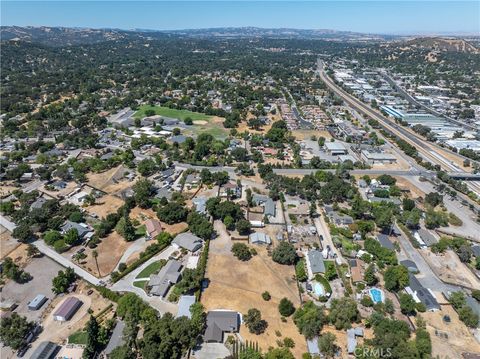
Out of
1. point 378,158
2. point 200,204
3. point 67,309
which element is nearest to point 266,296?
point 67,309

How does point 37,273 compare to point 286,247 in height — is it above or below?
below

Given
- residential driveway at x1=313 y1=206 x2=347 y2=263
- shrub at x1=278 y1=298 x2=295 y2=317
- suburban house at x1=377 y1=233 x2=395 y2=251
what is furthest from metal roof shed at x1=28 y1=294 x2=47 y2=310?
suburban house at x1=377 y1=233 x2=395 y2=251

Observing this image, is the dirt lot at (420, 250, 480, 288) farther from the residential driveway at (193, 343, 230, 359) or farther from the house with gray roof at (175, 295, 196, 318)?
the house with gray roof at (175, 295, 196, 318)

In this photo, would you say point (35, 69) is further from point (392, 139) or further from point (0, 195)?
point (392, 139)

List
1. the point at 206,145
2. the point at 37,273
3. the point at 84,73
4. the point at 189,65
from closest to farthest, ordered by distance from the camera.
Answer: the point at 37,273
the point at 206,145
the point at 84,73
the point at 189,65

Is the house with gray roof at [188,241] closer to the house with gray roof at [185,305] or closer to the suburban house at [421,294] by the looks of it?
the house with gray roof at [185,305]

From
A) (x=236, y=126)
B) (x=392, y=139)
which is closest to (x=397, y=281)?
(x=392, y=139)

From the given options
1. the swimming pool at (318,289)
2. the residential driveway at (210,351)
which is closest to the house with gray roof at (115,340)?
the residential driveway at (210,351)
